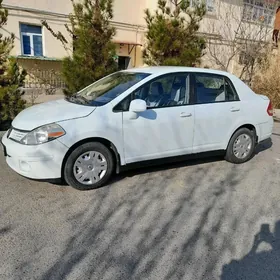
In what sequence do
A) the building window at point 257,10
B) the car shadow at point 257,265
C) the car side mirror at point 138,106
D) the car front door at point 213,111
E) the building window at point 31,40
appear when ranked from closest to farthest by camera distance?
the car shadow at point 257,265, the car side mirror at point 138,106, the car front door at point 213,111, the building window at point 31,40, the building window at point 257,10

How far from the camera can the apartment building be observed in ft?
43.2

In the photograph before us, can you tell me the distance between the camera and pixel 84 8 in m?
6.87

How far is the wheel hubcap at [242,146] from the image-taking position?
4.72 m

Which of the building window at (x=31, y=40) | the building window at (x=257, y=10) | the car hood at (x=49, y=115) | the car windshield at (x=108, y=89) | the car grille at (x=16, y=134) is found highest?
the building window at (x=257, y=10)

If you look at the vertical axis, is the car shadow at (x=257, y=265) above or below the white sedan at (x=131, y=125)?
below

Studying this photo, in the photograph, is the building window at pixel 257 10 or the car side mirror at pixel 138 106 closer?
the car side mirror at pixel 138 106

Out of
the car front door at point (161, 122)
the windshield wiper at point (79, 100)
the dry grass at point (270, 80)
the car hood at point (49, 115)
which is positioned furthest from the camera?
the dry grass at point (270, 80)

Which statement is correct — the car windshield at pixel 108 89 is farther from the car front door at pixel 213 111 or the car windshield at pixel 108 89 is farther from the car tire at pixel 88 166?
the car front door at pixel 213 111

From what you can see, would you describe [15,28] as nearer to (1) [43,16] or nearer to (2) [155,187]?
(1) [43,16]

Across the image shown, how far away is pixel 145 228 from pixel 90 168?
115cm

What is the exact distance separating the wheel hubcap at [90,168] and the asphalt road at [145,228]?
0.18m

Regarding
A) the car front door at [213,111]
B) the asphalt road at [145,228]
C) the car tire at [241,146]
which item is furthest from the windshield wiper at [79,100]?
the car tire at [241,146]

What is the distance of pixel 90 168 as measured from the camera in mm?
3574

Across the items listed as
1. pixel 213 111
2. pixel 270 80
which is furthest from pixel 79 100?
pixel 270 80
